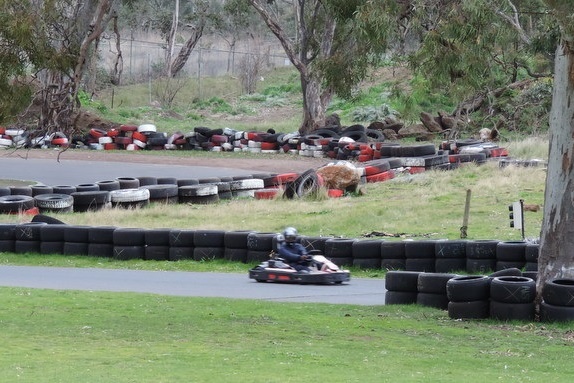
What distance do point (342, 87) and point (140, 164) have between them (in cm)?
1754

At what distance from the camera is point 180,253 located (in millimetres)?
17953

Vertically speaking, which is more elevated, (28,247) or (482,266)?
(482,266)

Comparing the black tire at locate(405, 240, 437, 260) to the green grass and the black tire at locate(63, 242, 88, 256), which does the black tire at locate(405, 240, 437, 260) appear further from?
the black tire at locate(63, 242, 88, 256)

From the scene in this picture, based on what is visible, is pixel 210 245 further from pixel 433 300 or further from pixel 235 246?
pixel 433 300

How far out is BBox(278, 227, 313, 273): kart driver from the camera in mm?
15094

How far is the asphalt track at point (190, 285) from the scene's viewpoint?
45.6ft

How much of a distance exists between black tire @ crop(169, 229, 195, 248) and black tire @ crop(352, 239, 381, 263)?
9.48 feet

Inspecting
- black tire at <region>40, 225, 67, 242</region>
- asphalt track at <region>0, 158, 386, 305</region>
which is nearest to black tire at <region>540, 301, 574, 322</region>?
asphalt track at <region>0, 158, 386, 305</region>

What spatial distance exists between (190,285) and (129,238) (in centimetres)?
334

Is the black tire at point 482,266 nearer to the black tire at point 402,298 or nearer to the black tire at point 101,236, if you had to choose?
the black tire at point 402,298

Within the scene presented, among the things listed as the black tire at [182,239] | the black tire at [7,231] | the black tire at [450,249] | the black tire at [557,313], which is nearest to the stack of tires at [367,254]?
the black tire at [450,249]

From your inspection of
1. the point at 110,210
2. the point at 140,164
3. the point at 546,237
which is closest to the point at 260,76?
the point at 140,164

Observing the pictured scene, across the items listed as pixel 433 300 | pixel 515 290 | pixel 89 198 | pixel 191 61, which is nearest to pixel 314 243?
pixel 433 300

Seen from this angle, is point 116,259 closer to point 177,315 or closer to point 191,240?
point 191,240
